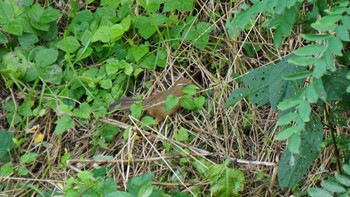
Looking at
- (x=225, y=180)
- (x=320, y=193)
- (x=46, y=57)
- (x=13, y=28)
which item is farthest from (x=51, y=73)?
(x=320, y=193)

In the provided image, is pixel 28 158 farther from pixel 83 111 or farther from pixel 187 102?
pixel 187 102

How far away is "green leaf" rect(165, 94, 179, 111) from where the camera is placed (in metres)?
3.12

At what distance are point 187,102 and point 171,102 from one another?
0.08 metres

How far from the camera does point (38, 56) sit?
3.40 meters

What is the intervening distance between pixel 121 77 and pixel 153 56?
183mm

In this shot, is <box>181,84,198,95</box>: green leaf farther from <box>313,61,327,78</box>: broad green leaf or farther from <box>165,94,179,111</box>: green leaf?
<box>313,61,327,78</box>: broad green leaf

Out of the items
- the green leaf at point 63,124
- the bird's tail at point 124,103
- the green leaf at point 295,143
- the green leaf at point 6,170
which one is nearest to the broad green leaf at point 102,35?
the bird's tail at point 124,103

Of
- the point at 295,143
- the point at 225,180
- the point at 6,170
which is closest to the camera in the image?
the point at 295,143

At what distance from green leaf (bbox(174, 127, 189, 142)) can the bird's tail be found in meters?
0.26

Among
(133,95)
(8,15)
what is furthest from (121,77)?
(8,15)

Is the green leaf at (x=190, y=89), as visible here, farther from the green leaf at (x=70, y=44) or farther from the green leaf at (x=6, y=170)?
the green leaf at (x=6, y=170)

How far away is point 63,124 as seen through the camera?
3.14 metres

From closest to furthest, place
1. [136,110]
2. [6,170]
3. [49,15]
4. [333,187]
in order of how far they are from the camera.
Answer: [333,187], [6,170], [136,110], [49,15]

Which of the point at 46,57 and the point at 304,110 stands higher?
the point at 304,110
